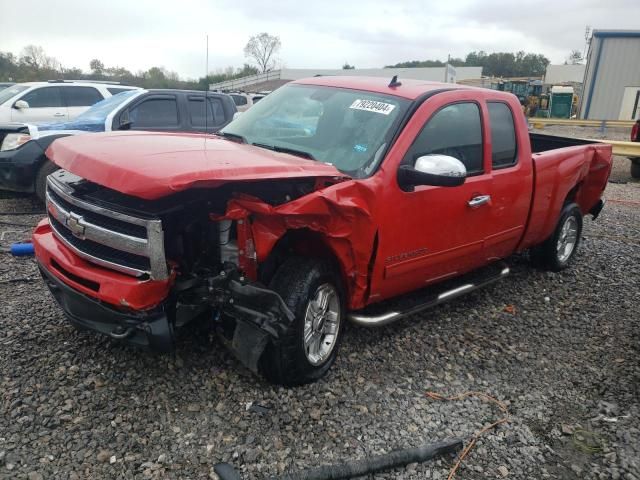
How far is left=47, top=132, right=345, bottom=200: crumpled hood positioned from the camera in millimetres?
2514

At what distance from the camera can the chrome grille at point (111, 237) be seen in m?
2.74

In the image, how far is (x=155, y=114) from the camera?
8.98m

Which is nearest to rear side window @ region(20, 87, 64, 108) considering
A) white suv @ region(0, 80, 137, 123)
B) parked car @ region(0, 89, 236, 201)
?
white suv @ region(0, 80, 137, 123)

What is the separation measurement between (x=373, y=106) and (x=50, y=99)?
1059 centimetres

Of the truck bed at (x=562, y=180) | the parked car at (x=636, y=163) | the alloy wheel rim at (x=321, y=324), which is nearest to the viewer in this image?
the alloy wheel rim at (x=321, y=324)

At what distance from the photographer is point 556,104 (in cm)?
3766

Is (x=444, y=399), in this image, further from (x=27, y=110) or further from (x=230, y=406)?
(x=27, y=110)

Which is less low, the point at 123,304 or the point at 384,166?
the point at 384,166

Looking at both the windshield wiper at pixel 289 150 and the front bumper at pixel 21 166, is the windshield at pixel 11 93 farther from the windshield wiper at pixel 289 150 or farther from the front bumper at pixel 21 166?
the windshield wiper at pixel 289 150

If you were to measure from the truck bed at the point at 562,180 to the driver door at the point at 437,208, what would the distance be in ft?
2.99

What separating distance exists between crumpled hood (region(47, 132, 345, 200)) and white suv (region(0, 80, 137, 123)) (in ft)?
31.6

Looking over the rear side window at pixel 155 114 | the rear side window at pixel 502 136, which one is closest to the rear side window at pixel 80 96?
the rear side window at pixel 155 114

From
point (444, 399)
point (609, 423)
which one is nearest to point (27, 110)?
point (444, 399)

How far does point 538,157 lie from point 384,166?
7.30ft
